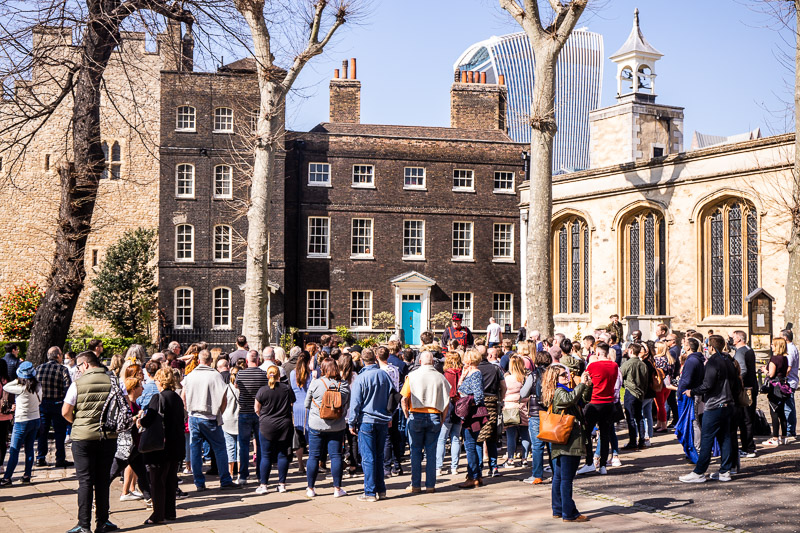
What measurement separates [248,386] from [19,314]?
23497 millimetres

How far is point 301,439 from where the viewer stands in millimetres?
11883

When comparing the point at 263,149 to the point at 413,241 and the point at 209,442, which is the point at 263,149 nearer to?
the point at 209,442

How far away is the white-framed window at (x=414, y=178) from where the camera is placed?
35750 millimetres

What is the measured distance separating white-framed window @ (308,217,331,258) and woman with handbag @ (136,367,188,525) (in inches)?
1013

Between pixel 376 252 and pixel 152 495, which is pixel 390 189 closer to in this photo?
pixel 376 252

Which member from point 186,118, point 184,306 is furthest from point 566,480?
point 186,118

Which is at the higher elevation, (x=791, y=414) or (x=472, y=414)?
(x=472, y=414)

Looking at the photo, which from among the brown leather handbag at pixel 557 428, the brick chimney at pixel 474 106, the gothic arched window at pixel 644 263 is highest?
the brick chimney at pixel 474 106

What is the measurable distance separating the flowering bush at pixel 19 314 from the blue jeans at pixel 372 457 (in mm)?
24535

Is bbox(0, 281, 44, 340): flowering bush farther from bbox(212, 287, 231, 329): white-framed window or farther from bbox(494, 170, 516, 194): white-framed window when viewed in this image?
bbox(494, 170, 516, 194): white-framed window

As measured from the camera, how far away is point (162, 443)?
28.1ft

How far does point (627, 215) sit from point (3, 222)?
2704 centimetres

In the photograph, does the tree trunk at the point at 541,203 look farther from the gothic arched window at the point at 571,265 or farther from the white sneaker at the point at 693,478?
the gothic arched window at the point at 571,265

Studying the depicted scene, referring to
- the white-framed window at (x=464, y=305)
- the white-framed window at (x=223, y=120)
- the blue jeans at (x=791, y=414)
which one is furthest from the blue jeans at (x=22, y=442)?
the white-framed window at (x=464, y=305)
